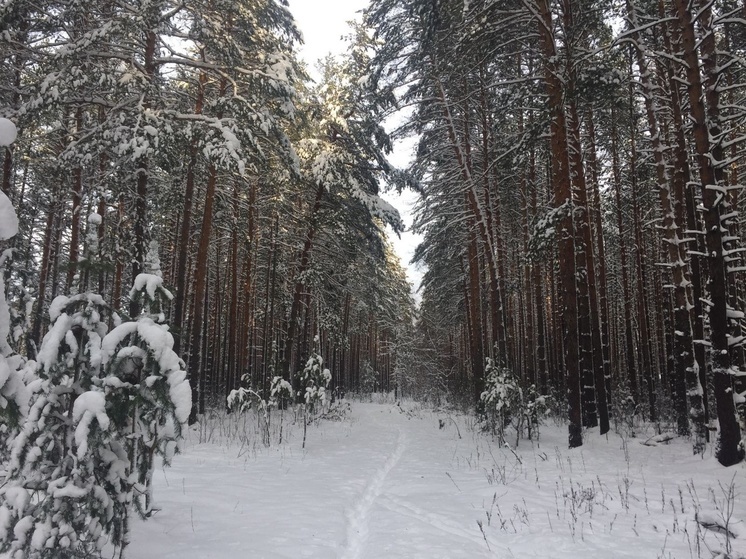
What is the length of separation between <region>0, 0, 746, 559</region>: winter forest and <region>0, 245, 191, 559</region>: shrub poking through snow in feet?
0.06

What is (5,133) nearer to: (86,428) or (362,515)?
(86,428)

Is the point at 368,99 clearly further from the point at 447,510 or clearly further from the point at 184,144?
the point at 447,510

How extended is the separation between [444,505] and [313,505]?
1.60 metres

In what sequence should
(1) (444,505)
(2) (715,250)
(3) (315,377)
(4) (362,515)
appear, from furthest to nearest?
(3) (315,377) < (2) (715,250) < (1) (444,505) < (4) (362,515)

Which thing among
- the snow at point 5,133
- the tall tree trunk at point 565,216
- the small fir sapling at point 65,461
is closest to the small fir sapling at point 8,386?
the small fir sapling at point 65,461

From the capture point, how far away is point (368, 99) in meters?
14.6

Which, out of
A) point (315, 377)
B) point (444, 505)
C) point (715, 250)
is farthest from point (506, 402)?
point (715, 250)

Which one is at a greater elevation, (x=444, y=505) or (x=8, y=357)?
(x=8, y=357)

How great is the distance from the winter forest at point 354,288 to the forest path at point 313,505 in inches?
1.9

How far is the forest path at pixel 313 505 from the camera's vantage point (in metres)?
3.78

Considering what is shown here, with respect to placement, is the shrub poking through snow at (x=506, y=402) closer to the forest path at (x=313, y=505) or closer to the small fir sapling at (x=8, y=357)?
the forest path at (x=313, y=505)

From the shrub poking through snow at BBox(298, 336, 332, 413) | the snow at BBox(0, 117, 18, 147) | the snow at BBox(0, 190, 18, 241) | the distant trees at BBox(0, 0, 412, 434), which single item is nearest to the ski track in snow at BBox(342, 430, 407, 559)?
the distant trees at BBox(0, 0, 412, 434)

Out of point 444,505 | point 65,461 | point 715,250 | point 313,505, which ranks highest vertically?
point 715,250

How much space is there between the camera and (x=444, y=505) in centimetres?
534
